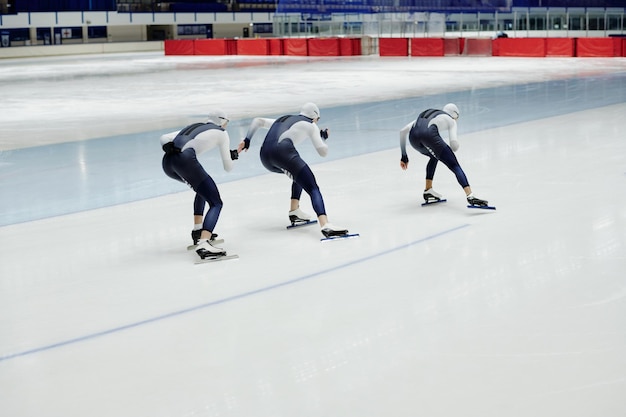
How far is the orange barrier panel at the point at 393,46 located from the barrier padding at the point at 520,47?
16.8 feet

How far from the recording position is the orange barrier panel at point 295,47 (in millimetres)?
48750

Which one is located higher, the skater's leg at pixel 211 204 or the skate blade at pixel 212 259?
the skater's leg at pixel 211 204

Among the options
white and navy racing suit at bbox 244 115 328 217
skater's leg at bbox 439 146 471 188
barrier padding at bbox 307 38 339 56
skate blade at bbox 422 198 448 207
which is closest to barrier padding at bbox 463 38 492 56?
barrier padding at bbox 307 38 339 56

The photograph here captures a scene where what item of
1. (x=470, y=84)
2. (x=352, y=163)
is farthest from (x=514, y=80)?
(x=352, y=163)

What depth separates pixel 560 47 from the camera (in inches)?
1537

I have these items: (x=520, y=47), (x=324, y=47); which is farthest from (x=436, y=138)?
(x=324, y=47)

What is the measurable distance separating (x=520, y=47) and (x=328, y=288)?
36155 mm

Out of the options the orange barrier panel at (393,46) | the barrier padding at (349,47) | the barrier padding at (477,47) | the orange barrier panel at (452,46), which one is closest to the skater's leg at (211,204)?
the barrier padding at (477,47)

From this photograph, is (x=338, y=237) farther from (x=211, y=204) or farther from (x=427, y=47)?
(x=427, y=47)

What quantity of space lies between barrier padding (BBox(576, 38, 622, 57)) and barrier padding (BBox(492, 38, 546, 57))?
5.21 ft

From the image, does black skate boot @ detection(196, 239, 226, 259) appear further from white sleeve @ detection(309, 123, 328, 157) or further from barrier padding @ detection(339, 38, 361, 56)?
barrier padding @ detection(339, 38, 361, 56)

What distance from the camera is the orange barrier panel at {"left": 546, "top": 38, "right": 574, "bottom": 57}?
3884 cm

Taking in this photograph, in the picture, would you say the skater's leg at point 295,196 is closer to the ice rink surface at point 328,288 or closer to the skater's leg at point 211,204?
the ice rink surface at point 328,288

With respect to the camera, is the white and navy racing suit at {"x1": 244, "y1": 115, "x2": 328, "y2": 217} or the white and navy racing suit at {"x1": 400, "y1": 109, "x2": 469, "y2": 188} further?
the white and navy racing suit at {"x1": 400, "y1": 109, "x2": 469, "y2": 188}
